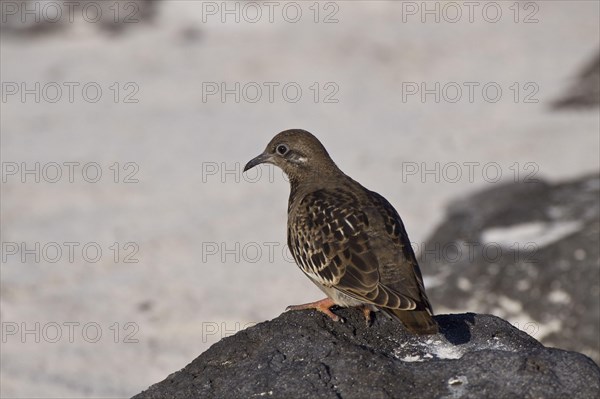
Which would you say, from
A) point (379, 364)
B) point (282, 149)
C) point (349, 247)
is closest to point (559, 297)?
point (282, 149)

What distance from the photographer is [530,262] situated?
14.2 meters

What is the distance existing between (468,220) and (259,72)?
942 cm

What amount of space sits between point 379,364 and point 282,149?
333cm

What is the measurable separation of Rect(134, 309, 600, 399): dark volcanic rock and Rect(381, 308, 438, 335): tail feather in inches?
5.3

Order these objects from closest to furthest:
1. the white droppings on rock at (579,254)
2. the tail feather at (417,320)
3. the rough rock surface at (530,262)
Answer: the tail feather at (417,320)
the rough rock surface at (530,262)
the white droppings on rock at (579,254)

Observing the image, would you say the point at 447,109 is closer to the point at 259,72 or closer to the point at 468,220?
the point at 259,72

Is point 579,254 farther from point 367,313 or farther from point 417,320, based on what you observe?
point 417,320

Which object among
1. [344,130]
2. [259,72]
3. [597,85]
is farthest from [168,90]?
[597,85]

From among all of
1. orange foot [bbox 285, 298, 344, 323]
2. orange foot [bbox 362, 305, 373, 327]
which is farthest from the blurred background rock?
orange foot [bbox 285, 298, 344, 323]

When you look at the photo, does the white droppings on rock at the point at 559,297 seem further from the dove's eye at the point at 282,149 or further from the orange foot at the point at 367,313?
the orange foot at the point at 367,313

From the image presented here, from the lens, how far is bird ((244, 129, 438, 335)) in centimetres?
732

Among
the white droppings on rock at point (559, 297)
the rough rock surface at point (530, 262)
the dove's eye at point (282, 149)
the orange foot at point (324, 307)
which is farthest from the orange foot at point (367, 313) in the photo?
the white droppings on rock at point (559, 297)

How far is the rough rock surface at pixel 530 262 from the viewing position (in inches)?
522

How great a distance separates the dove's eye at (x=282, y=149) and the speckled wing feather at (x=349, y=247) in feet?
3.22
